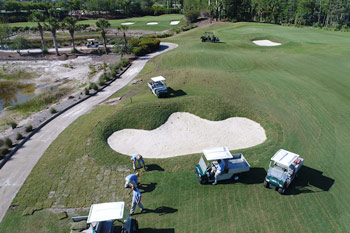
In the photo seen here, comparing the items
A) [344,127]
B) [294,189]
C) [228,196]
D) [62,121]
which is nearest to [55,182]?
[62,121]

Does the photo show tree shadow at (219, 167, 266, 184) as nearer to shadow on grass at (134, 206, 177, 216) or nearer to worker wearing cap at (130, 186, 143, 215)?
shadow on grass at (134, 206, 177, 216)

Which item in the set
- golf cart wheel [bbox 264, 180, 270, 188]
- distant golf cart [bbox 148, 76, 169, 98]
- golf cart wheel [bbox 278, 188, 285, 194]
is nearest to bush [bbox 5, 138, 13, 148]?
distant golf cart [bbox 148, 76, 169, 98]

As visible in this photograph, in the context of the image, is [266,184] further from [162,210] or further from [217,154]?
[162,210]

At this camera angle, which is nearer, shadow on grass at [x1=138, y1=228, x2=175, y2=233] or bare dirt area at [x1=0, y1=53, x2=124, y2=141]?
shadow on grass at [x1=138, y1=228, x2=175, y2=233]

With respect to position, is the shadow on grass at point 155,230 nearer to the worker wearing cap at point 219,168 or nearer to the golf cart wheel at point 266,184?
the worker wearing cap at point 219,168

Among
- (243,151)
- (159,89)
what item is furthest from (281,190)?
(159,89)
